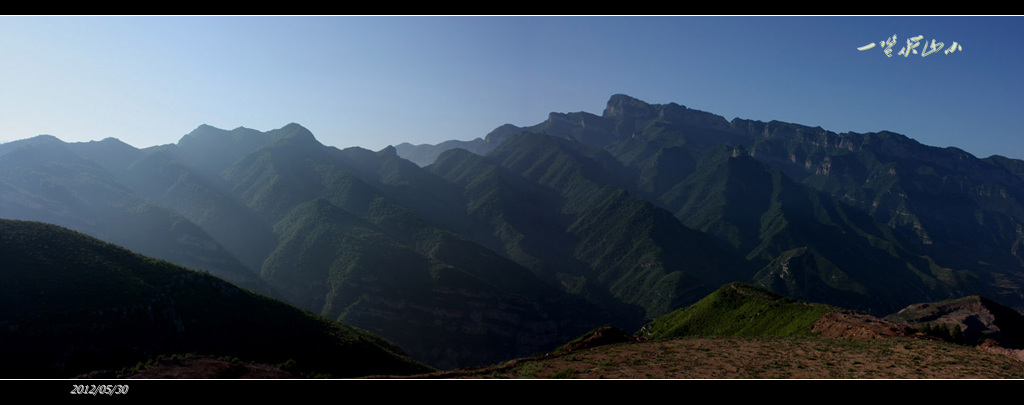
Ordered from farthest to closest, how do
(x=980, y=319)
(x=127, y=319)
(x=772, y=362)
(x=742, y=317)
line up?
(x=980, y=319) → (x=742, y=317) → (x=127, y=319) → (x=772, y=362)

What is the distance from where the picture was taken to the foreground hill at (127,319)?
102 ft

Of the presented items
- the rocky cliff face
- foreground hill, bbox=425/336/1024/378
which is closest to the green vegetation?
foreground hill, bbox=425/336/1024/378

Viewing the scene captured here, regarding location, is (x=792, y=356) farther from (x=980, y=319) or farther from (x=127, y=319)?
(x=980, y=319)

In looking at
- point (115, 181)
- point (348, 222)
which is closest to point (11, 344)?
point (348, 222)

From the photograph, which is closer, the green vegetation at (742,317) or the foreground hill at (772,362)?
the foreground hill at (772,362)

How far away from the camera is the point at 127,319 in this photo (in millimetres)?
35031

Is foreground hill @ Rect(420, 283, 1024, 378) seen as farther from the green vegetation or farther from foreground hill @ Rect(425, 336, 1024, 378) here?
the green vegetation

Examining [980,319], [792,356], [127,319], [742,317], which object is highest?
[127,319]

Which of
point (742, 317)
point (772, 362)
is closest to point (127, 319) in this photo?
point (772, 362)

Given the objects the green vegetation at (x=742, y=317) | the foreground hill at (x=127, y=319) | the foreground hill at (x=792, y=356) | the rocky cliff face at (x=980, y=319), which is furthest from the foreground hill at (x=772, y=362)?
the rocky cliff face at (x=980, y=319)

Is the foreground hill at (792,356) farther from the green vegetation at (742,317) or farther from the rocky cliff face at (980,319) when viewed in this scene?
the rocky cliff face at (980,319)

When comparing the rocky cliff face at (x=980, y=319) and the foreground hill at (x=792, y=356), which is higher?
the foreground hill at (x=792, y=356)
